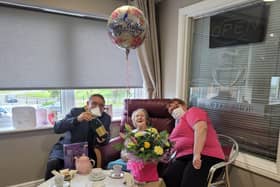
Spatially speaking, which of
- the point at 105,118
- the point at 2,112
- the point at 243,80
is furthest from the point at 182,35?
the point at 2,112

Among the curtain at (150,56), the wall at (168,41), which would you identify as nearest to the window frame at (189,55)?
the wall at (168,41)

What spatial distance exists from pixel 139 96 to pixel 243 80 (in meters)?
1.64

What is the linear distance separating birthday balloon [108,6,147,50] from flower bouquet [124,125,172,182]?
834 mm

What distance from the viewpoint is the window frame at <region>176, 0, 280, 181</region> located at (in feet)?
5.96

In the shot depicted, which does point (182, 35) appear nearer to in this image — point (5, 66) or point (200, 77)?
point (200, 77)

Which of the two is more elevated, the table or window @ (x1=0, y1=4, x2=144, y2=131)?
window @ (x1=0, y1=4, x2=144, y2=131)

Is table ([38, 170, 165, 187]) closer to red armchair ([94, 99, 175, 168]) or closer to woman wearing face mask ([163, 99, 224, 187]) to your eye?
woman wearing face mask ([163, 99, 224, 187])

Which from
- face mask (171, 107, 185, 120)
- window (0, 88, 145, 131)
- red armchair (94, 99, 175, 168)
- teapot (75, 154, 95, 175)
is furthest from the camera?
window (0, 88, 145, 131)

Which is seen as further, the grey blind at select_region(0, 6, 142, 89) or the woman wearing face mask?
the grey blind at select_region(0, 6, 142, 89)

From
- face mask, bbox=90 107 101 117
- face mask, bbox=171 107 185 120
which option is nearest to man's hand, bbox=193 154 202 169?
face mask, bbox=171 107 185 120

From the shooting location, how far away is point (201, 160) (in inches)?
67.8

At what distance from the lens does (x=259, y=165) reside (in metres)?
1.86

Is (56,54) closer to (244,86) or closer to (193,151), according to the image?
(193,151)

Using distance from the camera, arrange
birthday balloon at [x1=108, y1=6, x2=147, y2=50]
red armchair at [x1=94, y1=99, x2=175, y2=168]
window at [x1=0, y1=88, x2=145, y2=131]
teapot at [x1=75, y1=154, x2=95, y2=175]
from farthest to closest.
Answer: window at [x1=0, y1=88, x2=145, y2=131]
red armchair at [x1=94, y1=99, x2=175, y2=168]
birthday balloon at [x1=108, y1=6, x2=147, y2=50]
teapot at [x1=75, y1=154, x2=95, y2=175]
